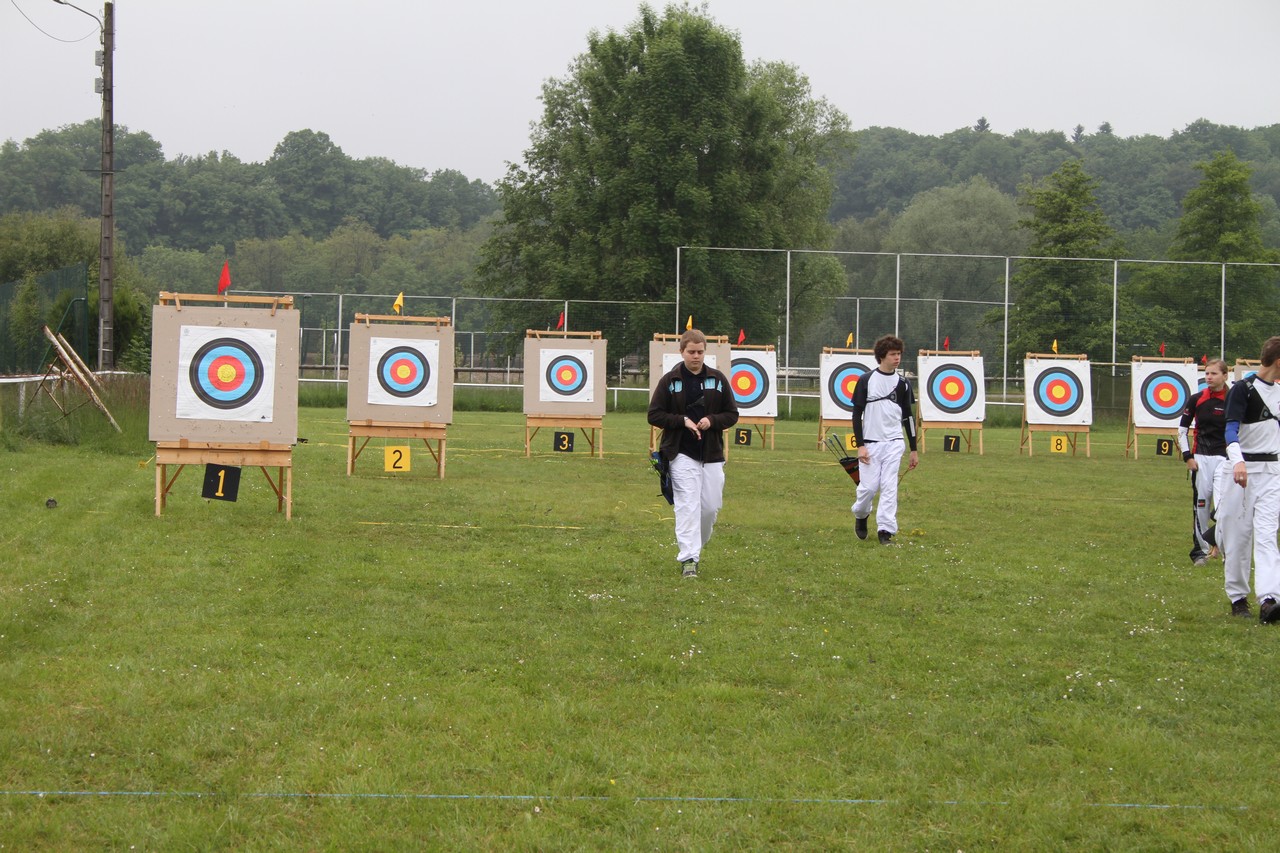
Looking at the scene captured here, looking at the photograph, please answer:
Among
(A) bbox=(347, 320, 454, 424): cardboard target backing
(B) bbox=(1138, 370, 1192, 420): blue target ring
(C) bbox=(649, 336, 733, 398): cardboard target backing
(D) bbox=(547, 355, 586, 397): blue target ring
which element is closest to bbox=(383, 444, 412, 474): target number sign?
(A) bbox=(347, 320, 454, 424): cardboard target backing

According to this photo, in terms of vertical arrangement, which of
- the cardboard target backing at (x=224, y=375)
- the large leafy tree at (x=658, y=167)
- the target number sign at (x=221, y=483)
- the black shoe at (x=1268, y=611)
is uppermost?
the large leafy tree at (x=658, y=167)

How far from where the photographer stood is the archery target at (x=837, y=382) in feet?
81.2

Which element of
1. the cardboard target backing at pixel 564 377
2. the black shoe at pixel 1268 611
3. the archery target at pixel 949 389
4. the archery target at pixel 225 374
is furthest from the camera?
the archery target at pixel 949 389

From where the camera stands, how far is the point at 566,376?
71.6 ft

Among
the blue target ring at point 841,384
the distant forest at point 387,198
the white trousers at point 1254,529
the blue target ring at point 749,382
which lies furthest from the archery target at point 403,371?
the distant forest at point 387,198

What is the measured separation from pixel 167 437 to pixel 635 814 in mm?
8635

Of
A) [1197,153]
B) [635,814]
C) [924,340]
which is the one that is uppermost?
[1197,153]

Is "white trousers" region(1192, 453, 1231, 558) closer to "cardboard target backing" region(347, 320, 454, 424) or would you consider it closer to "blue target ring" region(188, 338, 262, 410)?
Result: "blue target ring" region(188, 338, 262, 410)

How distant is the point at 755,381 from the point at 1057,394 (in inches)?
242

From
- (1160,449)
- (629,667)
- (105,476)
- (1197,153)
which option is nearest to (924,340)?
(1160,449)

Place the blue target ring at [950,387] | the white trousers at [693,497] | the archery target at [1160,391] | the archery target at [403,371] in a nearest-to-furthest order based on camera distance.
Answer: the white trousers at [693,497] < the archery target at [403,371] < the blue target ring at [950,387] < the archery target at [1160,391]

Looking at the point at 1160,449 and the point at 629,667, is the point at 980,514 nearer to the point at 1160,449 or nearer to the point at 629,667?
the point at 629,667

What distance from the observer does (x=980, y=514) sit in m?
13.8

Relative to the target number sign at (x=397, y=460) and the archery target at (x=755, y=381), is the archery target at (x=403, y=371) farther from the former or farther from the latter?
the archery target at (x=755, y=381)
